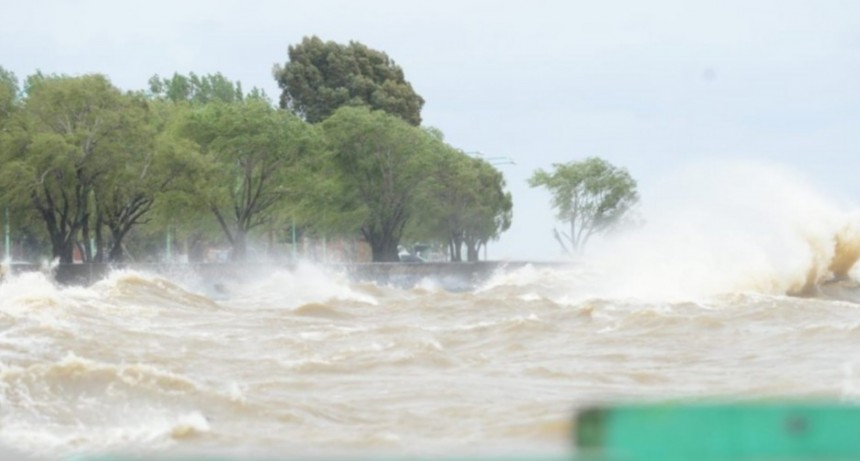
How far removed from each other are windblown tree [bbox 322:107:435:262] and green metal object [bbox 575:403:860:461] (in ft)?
212

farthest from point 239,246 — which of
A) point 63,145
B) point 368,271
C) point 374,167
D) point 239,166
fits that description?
point 63,145

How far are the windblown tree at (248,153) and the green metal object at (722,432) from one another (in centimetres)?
5515

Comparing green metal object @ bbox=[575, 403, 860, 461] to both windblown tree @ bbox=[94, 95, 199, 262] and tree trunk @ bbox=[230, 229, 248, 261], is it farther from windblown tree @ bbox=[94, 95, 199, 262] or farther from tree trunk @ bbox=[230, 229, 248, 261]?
tree trunk @ bbox=[230, 229, 248, 261]

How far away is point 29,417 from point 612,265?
33.6 meters


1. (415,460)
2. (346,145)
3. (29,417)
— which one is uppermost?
(346,145)

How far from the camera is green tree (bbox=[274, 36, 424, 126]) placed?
3150 inches

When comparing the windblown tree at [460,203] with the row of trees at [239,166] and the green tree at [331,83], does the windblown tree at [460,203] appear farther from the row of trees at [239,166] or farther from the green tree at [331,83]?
the green tree at [331,83]

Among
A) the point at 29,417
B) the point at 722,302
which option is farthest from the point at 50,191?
the point at 29,417

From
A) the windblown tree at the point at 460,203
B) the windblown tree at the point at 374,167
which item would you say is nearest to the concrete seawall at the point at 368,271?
the windblown tree at the point at 374,167

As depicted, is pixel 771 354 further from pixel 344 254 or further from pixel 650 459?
pixel 344 254

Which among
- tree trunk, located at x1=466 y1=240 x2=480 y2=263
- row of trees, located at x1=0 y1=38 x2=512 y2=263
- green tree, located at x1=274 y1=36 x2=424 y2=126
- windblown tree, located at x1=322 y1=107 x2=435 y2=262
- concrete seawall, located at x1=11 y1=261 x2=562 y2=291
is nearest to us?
concrete seawall, located at x1=11 y1=261 x2=562 y2=291

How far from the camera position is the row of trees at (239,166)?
48.8 m

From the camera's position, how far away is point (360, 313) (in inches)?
1040

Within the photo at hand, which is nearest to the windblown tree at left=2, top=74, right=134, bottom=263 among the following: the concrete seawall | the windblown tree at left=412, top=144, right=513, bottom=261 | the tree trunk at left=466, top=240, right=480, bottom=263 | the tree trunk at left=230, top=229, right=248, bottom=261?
the concrete seawall
